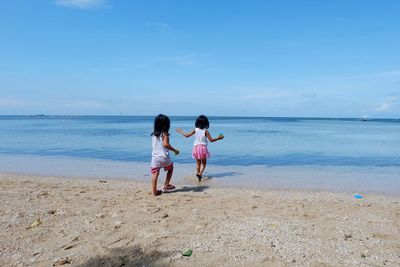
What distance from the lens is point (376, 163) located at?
12969 mm

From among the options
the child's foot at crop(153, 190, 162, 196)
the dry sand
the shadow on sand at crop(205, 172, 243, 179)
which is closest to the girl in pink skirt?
the shadow on sand at crop(205, 172, 243, 179)

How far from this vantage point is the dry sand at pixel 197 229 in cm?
374

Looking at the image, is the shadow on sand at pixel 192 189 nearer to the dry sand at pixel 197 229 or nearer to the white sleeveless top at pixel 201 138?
the dry sand at pixel 197 229

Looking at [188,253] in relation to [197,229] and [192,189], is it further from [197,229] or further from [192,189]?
[192,189]

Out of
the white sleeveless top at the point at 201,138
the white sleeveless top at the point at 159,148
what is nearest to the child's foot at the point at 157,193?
the white sleeveless top at the point at 159,148

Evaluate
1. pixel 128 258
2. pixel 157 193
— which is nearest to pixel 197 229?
pixel 128 258

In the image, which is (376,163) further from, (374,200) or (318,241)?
(318,241)

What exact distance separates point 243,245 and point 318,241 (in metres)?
1.02

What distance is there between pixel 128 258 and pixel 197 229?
3.92 ft

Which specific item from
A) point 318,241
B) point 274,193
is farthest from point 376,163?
point 318,241

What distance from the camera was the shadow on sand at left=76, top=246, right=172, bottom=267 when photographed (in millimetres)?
3588

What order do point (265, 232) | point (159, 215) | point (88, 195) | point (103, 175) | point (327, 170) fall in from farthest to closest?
point (327, 170)
point (103, 175)
point (88, 195)
point (159, 215)
point (265, 232)

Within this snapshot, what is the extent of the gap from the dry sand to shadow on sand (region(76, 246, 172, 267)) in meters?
0.01

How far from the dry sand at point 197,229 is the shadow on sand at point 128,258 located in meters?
0.01
